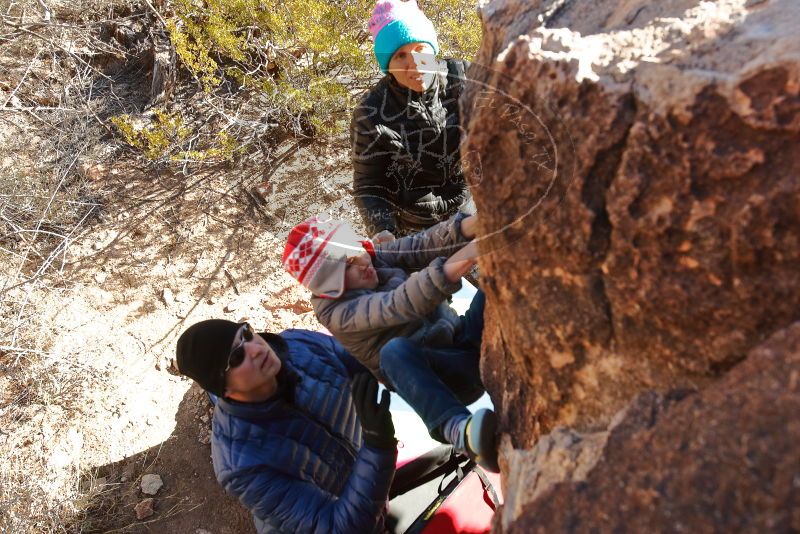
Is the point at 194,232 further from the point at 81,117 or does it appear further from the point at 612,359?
the point at 612,359

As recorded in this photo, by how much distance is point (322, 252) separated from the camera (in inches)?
57.3

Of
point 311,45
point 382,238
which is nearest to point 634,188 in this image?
point 382,238

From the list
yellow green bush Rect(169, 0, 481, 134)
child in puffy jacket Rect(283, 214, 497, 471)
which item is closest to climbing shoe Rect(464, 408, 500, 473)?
child in puffy jacket Rect(283, 214, 497, 471)

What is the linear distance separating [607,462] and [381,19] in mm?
1555

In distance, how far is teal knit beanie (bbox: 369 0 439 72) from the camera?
67.2 inches

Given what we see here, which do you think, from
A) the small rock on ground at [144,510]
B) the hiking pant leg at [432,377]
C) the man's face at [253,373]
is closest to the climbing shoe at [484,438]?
the hiking pant leg at [432,377]

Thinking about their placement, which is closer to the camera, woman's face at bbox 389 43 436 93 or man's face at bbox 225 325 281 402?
man's face at bbox 225 325 281 402

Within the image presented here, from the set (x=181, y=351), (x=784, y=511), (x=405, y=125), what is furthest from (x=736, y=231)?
(x=181, y=351)

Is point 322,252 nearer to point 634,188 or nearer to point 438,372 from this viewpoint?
point 438,372

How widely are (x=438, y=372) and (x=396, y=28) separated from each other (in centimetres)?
113

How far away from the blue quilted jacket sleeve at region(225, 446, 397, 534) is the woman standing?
0.85 meters

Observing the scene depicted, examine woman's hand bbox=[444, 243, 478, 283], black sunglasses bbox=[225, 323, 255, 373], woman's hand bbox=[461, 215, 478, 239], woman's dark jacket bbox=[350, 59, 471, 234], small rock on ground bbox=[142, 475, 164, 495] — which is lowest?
small rock on ground bbox=[142, 475, 164, 495]

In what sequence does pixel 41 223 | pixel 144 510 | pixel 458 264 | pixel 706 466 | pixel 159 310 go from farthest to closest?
pixel 41 223 → pixel 159 310 → pixel 144 510 → pixel 458 264 → pixel 706 466

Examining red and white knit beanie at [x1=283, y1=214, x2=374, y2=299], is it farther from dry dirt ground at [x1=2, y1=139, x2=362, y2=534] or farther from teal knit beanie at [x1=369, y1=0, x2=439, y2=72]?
teal knit beanie at [x1=369, y1=0, x2=439, y2=72]
